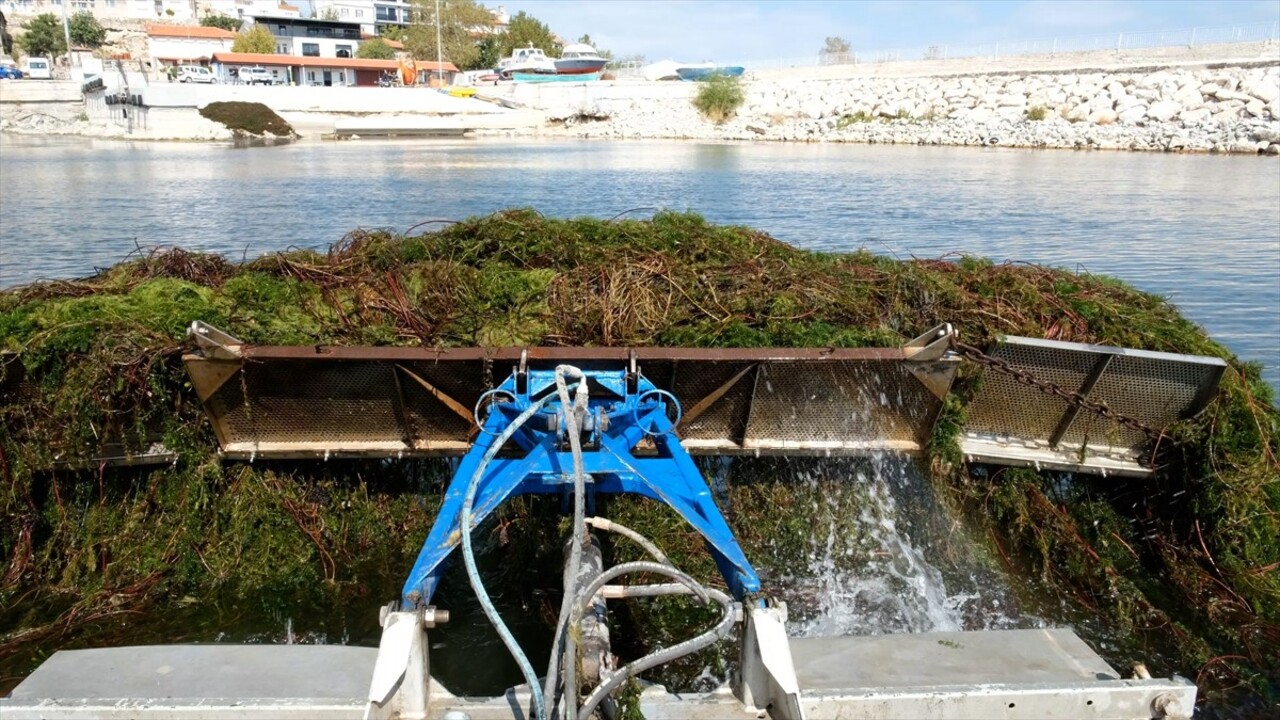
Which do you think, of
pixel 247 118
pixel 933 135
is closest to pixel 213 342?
pixel 933 135

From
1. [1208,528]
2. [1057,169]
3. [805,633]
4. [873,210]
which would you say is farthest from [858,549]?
[1057,169]

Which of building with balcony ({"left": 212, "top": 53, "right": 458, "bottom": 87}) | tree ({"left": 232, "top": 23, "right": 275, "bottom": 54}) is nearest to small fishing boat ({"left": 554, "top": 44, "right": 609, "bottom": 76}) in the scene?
building with balcony ({"left": 212, "top": 53, "right": 458, "bottom": 87})

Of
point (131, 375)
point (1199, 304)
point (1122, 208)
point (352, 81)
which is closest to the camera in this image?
point (131, 375)

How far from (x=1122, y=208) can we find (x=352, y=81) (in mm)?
84484

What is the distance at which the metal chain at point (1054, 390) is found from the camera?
20.1 ft

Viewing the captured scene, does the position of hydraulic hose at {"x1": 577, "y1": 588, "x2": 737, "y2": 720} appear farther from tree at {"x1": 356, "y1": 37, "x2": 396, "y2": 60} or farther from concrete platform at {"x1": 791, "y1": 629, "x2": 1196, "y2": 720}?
tree at {"x1": 356, "y1": 37, "x2": 396, "y2": 60}

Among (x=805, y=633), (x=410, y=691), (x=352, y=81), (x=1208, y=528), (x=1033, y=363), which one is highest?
(x=352, y=81)

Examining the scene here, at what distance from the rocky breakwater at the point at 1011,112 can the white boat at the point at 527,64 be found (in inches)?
707

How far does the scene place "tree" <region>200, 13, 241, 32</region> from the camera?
108500 millimetres

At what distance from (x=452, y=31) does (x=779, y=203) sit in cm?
9694

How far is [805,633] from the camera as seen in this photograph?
6.00 meters

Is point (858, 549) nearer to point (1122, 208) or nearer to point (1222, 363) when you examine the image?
point (1222, 363)

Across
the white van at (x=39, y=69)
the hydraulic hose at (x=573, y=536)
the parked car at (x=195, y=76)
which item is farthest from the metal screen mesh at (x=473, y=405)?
the white van at (x=39, y=69)

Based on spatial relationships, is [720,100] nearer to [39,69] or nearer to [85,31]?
[39,69]
